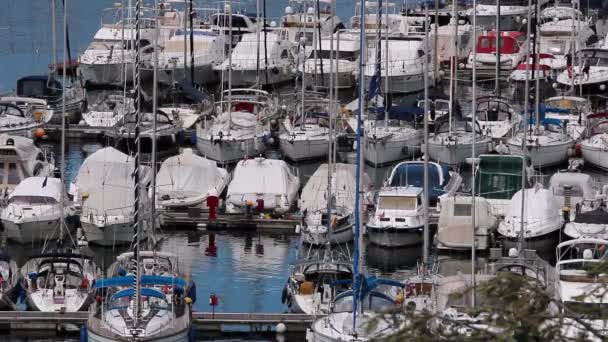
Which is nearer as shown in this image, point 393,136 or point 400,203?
point 400,203

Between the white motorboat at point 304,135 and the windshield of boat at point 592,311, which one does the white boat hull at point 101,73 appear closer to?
the white motorboat at point 304,135

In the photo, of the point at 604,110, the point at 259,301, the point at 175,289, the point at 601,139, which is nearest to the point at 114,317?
the point at 175,289

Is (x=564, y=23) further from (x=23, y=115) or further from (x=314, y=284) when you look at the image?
(x=314, y=284)

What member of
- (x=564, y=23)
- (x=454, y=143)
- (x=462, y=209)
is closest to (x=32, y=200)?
(x=462, y=209)

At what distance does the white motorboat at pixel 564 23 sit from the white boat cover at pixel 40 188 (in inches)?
886

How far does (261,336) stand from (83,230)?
24.7ft

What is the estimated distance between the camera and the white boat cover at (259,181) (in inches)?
1582

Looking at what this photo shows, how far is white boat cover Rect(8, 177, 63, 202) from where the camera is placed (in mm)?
38303

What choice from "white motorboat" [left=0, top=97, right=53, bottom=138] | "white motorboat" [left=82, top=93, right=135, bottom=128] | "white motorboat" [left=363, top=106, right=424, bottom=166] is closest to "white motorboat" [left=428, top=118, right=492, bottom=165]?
"white motorboat" [left=363, top=106, right=424, bottom=166]

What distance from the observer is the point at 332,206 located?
38.2 metres

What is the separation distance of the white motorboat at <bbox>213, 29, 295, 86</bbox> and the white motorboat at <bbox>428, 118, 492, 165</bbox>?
1130 centimetres

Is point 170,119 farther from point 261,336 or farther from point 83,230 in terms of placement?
point 261,336

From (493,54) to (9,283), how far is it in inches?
1141

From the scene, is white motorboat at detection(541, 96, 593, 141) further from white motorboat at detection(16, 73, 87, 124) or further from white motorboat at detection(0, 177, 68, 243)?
white motorboat at detection(0, 177, 68, 243)
